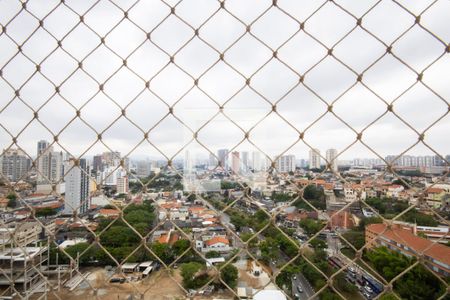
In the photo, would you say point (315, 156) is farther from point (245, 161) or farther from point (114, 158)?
point (114, 158)

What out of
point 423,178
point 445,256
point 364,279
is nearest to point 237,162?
point 423,178

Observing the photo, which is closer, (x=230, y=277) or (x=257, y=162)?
(x=257, y=162)

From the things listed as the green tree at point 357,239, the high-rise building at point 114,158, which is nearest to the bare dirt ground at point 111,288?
the high-rise building at point 114,158

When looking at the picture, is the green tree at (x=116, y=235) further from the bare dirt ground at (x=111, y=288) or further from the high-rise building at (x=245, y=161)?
the high-rise building at (x=245, y=161)

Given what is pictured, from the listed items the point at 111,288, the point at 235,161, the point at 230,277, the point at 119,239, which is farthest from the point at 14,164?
the point at 119,239

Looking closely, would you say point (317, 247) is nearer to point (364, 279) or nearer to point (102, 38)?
point (364, 279)

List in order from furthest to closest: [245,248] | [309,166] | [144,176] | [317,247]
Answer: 1. [317,247]
2. [309,166]
3. [144,176]
4. [245,248]
